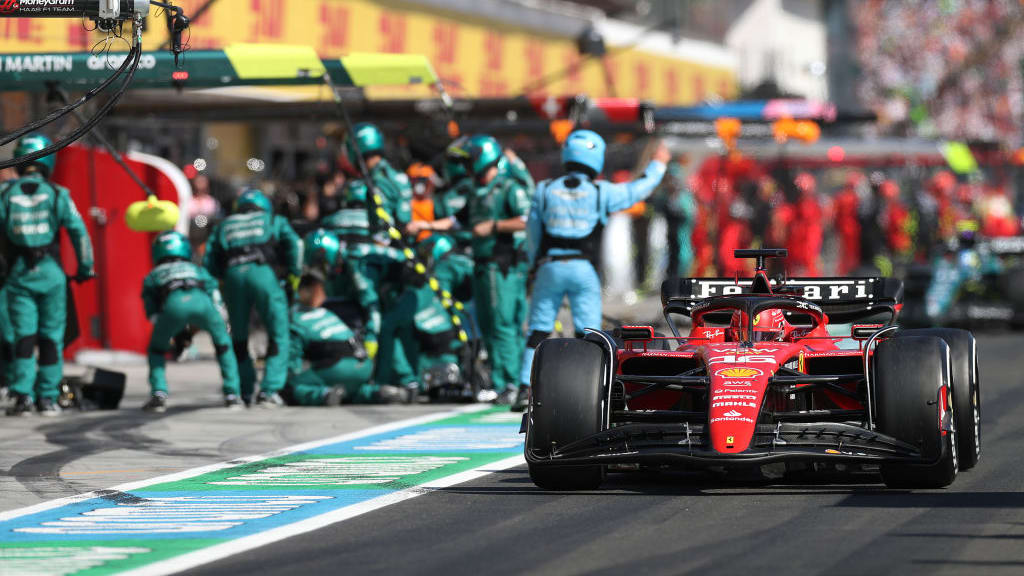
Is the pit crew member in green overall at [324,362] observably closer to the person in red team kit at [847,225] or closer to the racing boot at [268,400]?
the racing boot at [268,400]

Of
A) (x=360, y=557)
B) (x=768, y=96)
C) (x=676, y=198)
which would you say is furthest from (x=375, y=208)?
(x=768, y=96)

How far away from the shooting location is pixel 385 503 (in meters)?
8.94

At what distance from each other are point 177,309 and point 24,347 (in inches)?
44.0

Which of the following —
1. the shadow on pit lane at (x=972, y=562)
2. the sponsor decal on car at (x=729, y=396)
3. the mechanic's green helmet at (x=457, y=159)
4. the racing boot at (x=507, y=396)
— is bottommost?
the shadow on pit lane at (x=972, y=562)

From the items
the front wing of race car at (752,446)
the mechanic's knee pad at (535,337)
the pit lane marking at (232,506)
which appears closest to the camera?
the pit lane marking at (232,506)

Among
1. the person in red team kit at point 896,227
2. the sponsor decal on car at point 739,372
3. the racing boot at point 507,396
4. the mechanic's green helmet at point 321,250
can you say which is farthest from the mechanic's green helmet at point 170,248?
the person in red team kit at point 896,227

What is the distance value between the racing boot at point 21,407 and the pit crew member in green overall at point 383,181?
2960mm

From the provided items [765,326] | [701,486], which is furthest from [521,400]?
[701,486]

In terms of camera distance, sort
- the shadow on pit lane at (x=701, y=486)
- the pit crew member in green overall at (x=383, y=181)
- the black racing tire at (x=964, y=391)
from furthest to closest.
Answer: the pit crew member in green overall at (x=383, y=181)
the black racing tire at (x=964, y=391)
the shadow on pit lane at (x=701, y=486)

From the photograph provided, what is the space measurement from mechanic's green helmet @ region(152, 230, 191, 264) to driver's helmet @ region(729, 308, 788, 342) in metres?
5.52

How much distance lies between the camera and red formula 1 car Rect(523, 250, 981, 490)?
8648 millimetres

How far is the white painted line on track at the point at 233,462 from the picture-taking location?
30.0 feet

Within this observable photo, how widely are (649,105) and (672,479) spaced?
8707 millimetres

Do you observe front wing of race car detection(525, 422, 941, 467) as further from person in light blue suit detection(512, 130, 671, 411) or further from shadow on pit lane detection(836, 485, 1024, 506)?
person in light blue suit detection(512, 130, 671, 411)
